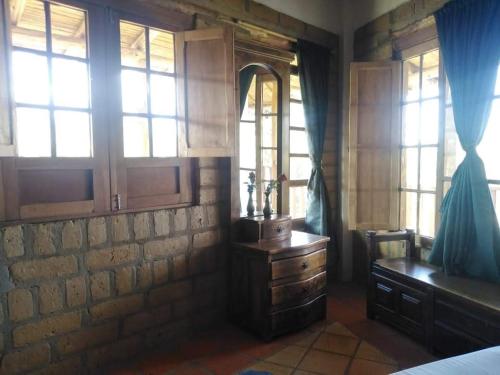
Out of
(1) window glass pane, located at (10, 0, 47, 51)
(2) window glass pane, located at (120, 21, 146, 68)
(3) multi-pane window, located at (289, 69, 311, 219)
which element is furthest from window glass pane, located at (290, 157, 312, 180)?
(1) window glass pane, located at (10, 0, 47, 51)

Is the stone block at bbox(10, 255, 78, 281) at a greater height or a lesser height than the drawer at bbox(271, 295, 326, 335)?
greater

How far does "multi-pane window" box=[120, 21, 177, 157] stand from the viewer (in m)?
2.66

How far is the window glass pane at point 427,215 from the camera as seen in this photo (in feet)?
11.1

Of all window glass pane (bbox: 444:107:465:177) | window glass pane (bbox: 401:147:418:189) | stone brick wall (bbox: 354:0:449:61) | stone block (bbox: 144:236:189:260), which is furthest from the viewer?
window glass pane (bbox: 401:147:418:189)

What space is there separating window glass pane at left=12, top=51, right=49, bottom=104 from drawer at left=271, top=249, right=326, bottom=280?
200 centimetres

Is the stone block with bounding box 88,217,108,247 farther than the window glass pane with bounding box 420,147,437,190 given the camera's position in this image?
No

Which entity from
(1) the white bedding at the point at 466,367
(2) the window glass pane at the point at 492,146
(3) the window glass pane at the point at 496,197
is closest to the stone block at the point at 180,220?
(1) the white bedding at the point at 466,367

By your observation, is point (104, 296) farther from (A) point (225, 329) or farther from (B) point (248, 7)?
(B) point (248, 7)

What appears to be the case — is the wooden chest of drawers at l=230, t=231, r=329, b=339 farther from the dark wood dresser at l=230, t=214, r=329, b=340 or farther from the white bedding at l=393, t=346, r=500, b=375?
the white bedding at l=393, t=346, r=500, b=375

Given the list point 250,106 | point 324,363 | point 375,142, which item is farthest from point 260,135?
point 324,363

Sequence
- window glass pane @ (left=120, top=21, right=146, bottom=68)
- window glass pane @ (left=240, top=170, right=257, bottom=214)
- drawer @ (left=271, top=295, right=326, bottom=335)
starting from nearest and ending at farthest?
window glass pane @ (left=120, top=21, right=146, bottom=68) → drawer @ (left=271, top=295, right=326, bottom=335) → window glass pane @ (left=240, top=170, right=257, bottom=214)

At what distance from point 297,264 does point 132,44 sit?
215 cm

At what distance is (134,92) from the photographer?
270 cm

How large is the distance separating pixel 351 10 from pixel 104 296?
151 inches
